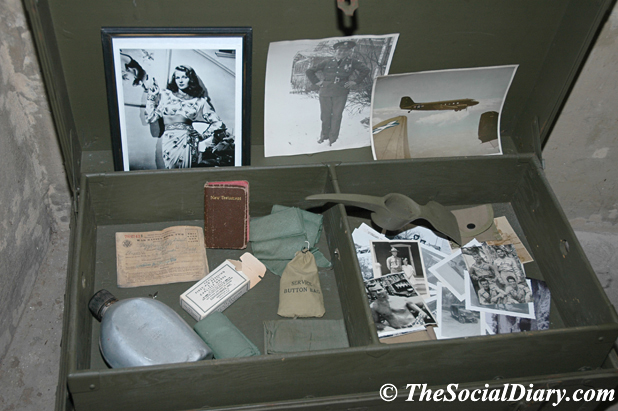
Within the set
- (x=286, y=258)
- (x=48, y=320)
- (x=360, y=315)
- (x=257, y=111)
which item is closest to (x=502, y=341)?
(x=360, y=315)

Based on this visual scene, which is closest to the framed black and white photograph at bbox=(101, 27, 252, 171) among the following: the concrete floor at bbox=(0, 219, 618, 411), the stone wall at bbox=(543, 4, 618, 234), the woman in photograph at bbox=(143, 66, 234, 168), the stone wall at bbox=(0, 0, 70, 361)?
the woman in photograph at bbox=(143, 66, 234, 168)

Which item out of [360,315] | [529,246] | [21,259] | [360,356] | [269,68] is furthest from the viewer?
[21,259]

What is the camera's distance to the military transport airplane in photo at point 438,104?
2.02 meters

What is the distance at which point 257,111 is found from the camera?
1983mm

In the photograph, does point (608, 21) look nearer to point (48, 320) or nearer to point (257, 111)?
point (257, 111)

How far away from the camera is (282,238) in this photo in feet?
6.20

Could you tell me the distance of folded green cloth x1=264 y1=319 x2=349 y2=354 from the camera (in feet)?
5.42

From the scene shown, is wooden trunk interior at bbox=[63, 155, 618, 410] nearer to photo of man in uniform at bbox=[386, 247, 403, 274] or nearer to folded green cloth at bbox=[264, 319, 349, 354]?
folded green cloth at bbox=[264, 319, 349, 354]

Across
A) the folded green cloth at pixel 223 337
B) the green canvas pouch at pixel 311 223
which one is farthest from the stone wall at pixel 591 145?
the folded green cloth at pixel 223 337

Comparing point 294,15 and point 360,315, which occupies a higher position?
point 294,15

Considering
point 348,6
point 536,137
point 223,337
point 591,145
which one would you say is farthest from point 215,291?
point 591,145

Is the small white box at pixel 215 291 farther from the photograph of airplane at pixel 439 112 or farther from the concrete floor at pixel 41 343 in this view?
the concrete floor at pixel 41 343

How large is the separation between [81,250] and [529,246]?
1.51m

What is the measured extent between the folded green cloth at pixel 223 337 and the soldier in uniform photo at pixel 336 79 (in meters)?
0.80
